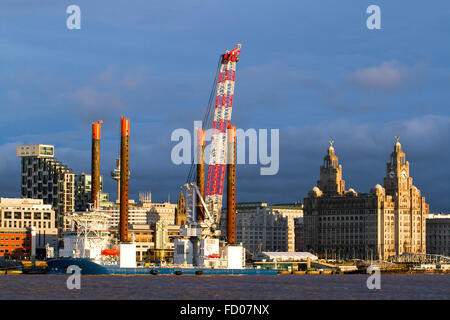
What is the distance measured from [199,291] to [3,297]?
1294 inches

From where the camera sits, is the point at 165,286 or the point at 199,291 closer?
the point at 199,291
